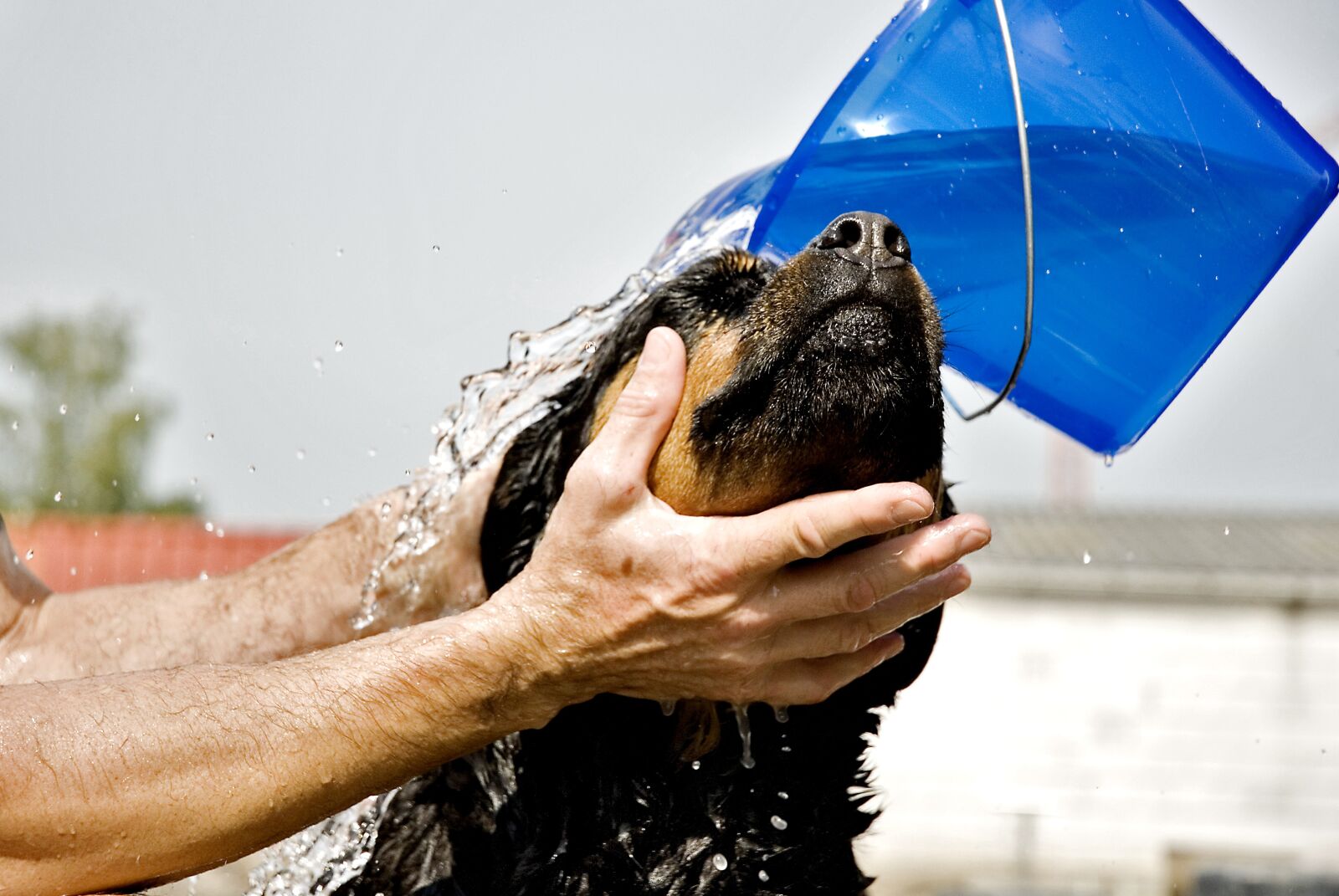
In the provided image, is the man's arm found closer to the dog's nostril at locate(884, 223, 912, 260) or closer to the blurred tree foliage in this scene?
the dog's nostril at locate(884, 223, 912, 260)

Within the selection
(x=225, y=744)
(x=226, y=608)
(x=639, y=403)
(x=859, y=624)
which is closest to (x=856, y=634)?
(x=859, y=624)

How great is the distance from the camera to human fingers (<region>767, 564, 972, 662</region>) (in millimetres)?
2027

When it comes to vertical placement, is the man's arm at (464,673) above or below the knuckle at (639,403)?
below

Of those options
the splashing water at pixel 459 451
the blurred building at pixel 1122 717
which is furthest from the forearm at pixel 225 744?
the blurred building at pixel 1122 717

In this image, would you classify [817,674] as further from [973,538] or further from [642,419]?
[642,419]

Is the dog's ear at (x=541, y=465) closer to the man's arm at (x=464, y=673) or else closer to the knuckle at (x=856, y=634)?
the man's arm at (x=464, y=673)

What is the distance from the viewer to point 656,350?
210cm

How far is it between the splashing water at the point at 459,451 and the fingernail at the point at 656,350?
0.58m

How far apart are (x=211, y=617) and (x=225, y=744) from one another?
1104 millimetres

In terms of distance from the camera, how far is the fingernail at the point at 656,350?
2086 millimetres

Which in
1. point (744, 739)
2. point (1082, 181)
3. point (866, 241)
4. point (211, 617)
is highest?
point (1082, 181)

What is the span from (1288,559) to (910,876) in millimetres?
6342

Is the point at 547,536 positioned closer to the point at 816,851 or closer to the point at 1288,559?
the point at 816,851

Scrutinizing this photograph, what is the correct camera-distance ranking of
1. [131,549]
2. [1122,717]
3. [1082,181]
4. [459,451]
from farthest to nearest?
1. [1122,717]
2. [131,549]
3. [459,451]
4. [1082,181]
